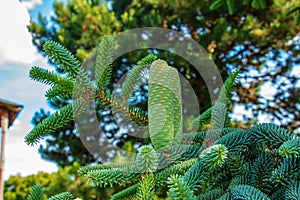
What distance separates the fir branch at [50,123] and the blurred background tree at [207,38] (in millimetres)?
4254

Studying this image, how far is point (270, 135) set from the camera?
1.55 feet

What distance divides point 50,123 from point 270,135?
278 millimetres

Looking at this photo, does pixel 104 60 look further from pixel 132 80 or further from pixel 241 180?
pixel 241 180

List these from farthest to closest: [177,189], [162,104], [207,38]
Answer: [207,38] → [162,104] → [177,189]

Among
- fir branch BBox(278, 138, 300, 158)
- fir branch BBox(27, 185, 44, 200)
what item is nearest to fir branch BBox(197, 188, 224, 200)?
fir branch BBox(278, 138, 300, 158)

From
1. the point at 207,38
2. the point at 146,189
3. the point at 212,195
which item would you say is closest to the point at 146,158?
the point at 146,189

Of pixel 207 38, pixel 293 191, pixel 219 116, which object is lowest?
pixel 293 191

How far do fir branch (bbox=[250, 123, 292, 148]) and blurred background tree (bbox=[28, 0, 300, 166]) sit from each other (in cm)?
427

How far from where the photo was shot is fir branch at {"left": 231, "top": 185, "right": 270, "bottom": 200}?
1.27 ft

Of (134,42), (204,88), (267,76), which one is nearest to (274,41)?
(267,76)

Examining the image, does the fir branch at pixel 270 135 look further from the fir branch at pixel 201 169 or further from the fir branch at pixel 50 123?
the fir branch at pixel 50 123

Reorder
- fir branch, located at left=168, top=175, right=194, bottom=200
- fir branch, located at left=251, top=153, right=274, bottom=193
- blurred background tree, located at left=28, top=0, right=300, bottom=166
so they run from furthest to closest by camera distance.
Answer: blurred background tree, located at left=28, top=0, right=300, bottom=166 < fir branch, located at left=251, top=153, right=274, bottom=193 < fir branch, located at left=168, top=175, right=194, bottom=200

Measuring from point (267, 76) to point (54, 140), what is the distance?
3388mm

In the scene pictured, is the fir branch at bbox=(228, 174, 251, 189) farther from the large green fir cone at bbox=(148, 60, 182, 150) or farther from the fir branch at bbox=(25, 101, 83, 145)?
the fir branch at bbox=(25, 101, 83, 145)
